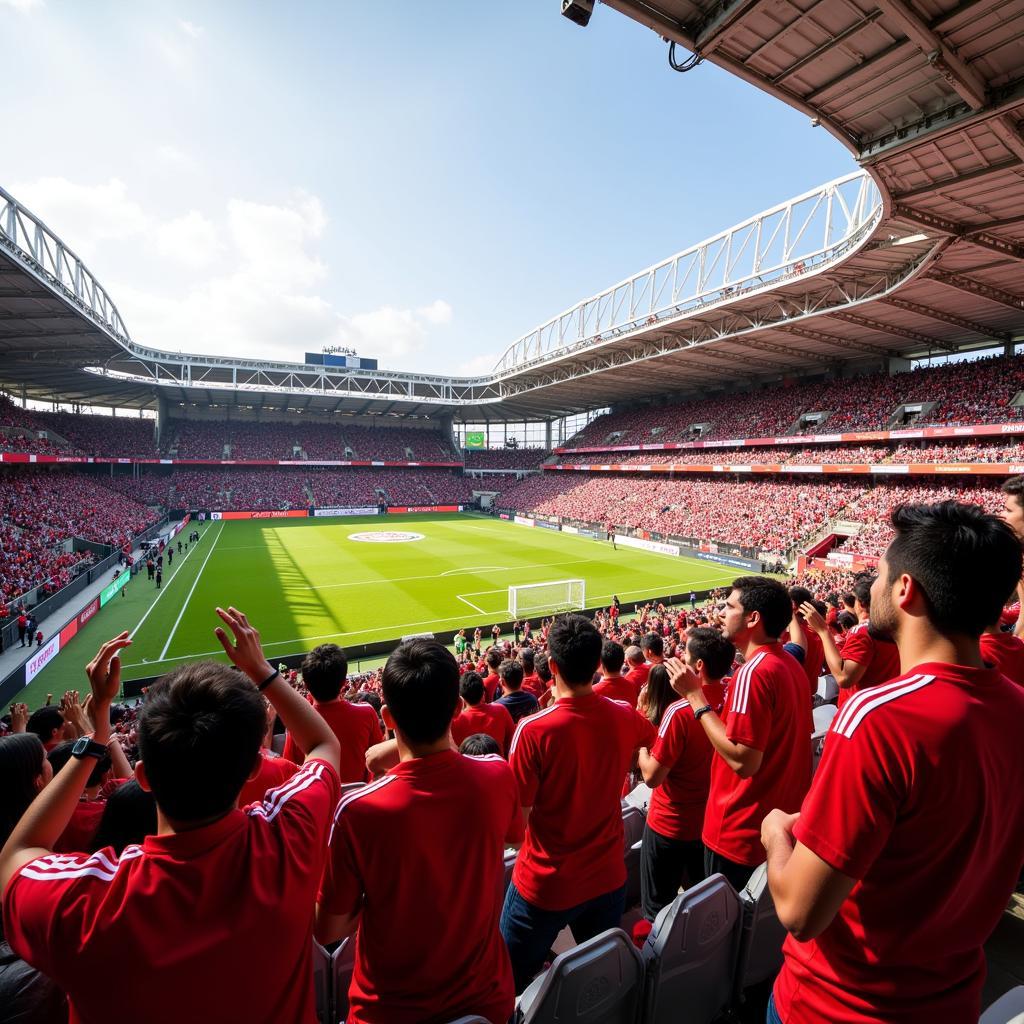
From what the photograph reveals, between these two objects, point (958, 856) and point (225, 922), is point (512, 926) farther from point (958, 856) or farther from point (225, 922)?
point (958, 856)

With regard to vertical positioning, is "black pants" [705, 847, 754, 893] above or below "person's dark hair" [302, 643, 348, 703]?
below

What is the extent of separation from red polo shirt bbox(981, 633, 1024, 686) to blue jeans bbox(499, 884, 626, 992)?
10.1 feet

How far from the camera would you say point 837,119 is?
1267 centimetres

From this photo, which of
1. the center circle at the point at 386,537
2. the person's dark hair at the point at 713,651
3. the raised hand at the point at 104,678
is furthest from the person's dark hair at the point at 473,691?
the center circle at the point at 386,537

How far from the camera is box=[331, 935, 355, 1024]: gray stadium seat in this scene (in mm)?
2900

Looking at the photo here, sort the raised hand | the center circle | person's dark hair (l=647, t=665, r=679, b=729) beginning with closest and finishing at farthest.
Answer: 1. the raised hand
2. person's dark hair (l=647, t=665, r=679, b=729)
3. the center circle

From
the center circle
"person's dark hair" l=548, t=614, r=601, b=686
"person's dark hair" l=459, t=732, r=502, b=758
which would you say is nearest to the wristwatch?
"person's dark hair" l=548, t=614, r=601, b=686

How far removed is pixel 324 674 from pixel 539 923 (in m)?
2.66

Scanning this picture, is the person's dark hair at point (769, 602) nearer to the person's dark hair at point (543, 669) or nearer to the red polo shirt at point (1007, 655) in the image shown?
the red polo shirt at point (1007, 655)

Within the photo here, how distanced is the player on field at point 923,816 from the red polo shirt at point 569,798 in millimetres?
1352

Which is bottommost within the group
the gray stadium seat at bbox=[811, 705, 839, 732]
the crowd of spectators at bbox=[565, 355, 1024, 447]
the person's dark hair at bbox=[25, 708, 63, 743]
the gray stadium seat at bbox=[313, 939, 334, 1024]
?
the gray stadium seat at bbox=[811, 705, 839, 732]

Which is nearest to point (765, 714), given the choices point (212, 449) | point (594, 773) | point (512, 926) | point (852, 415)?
point (594, 773)

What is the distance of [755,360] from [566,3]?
38.0 metres

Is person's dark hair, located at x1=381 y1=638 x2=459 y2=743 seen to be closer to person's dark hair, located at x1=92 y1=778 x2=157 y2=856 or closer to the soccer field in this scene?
person's dark hair, located at x1=92 y1=778 x2=157 y2=856
